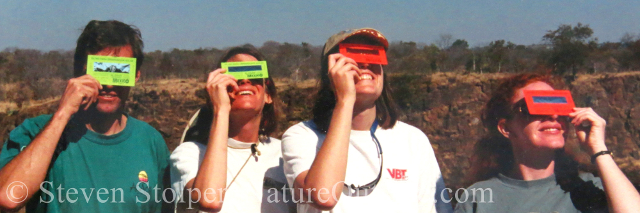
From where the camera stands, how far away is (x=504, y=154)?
117 inches

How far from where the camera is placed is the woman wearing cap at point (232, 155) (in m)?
2.48

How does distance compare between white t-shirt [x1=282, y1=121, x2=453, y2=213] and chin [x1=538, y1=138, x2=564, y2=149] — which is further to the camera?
chin [x1=538, y1=138, x2=564, y2=149]

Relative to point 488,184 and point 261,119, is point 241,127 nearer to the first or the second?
point 261,119

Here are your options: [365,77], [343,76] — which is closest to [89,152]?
[343,76]

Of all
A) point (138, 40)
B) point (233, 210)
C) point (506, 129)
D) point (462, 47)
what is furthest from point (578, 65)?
point (138, 40)

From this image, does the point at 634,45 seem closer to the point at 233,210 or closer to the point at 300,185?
the point at 300,185

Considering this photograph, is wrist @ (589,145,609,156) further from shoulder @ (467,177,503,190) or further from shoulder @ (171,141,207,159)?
shoulder @ (171,141,207,159)

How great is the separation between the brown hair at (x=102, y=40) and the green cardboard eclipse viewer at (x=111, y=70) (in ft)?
0.48

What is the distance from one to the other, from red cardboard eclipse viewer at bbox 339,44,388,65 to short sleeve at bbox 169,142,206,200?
3.21 ft

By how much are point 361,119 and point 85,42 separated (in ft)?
5.45

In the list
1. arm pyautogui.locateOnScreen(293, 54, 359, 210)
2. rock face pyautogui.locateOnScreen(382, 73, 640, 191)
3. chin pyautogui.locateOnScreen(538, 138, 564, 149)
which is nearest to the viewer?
arm pyautogui.locateOnScreen(293, 54, 359, 210)

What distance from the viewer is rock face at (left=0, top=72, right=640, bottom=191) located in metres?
3.31

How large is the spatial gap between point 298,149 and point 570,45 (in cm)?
226

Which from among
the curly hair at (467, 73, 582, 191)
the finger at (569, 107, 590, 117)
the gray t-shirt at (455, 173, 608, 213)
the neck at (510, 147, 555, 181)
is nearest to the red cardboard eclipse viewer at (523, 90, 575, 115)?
the finger at (569, 107, 590, 117)
